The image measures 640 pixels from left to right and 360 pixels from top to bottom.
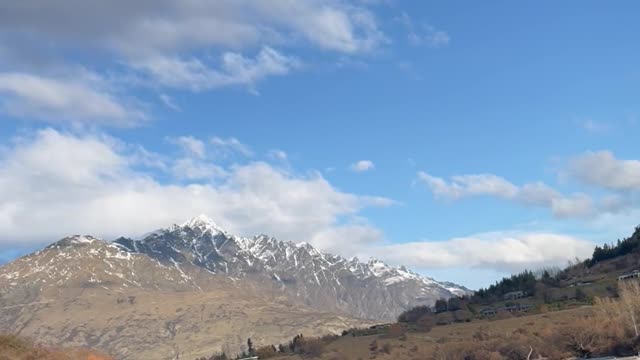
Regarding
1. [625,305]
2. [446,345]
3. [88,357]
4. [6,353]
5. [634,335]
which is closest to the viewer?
[6,353]

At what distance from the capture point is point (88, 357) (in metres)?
105

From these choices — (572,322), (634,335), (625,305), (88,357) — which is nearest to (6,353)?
(88,357)

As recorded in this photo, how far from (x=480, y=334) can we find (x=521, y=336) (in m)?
21.9

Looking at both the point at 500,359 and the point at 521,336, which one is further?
the point at 521,336

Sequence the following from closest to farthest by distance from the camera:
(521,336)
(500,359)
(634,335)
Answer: (634,335), (500,359), (521,336)

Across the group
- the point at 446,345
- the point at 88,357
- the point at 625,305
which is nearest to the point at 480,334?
the point at 446,345

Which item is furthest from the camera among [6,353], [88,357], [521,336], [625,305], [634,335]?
[521,336]

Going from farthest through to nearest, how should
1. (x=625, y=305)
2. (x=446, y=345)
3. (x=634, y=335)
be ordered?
(x=446, y=345) → (x=625, y=305) → (x=634, y=335)

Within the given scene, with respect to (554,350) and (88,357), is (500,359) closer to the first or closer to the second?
(554,350)

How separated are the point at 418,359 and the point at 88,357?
105007 mm

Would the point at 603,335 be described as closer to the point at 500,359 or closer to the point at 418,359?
the point at 500,359

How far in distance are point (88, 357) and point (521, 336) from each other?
102123mm

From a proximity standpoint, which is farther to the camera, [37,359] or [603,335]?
[603,335]

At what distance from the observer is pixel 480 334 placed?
195625 mm
